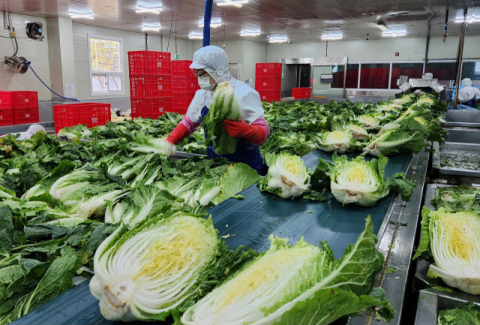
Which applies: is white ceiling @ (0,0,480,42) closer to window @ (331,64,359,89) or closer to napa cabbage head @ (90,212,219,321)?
window @ (331,64,359,89)

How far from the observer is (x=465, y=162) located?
3.77 m

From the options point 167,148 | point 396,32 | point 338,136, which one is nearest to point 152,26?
point 396,32

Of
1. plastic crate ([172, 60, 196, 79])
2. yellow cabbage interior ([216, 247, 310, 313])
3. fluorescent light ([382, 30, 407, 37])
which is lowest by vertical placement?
yellow cabbage interior ([216, 247, 310, 313])

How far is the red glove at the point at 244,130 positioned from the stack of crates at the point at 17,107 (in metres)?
6.73

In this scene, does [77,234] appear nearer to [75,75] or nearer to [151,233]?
[151,233]

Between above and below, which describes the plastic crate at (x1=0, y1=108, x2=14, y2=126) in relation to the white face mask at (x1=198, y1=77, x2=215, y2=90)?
below

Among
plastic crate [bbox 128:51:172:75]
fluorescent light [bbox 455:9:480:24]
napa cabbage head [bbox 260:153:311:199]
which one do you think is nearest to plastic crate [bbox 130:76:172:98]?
plastic crate [bbox 128:51:172:75]

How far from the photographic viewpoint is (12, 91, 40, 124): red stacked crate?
7512 mm

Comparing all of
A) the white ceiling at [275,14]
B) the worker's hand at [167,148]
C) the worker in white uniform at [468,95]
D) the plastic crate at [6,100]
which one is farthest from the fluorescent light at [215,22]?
the worker's hand at [167,148]

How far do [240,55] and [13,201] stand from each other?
648 inches

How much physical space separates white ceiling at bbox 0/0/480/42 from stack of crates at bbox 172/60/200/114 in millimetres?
1833

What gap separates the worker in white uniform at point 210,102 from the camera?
2836 mm

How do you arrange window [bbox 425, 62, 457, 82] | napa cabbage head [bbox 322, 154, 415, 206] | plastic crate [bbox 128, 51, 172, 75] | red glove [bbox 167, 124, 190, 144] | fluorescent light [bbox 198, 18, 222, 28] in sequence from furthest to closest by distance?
window [bbox 425, 62, 457, 82]
fluorescent light [bbox 198, 18, 222, 28]
plastic crate [bbox 128, 51, 172, 75]
red glove [bbox 167, 124, 190, 144]
napa cabbage head [bbox 322, 154, 415, 206]

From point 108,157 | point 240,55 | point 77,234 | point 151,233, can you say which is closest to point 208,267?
point 151,233
